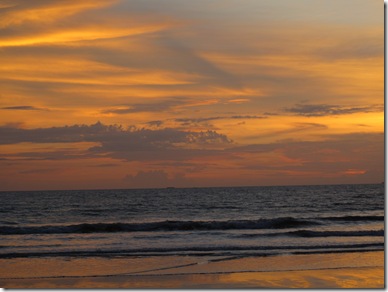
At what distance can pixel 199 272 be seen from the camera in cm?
920

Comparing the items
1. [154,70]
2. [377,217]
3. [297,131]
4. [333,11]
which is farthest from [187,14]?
[377,217]

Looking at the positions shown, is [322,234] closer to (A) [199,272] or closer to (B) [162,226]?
(B) [162,226]

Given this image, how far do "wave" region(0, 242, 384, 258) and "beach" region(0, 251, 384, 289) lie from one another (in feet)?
2.10

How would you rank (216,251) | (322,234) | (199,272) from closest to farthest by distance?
(199,272) < (216,251) < (322,234)

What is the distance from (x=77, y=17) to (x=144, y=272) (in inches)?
158

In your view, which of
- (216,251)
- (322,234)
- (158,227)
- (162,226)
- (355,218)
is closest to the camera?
(216,251)

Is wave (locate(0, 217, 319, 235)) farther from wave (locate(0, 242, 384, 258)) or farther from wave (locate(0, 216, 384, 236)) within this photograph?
wave (locate(0, 242, 384, 258))

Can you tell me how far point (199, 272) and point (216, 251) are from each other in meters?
3.03

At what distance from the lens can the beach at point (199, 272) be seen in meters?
8.15

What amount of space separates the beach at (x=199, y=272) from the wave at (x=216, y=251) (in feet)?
2.10

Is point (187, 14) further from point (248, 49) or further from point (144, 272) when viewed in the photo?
point (144, 272)

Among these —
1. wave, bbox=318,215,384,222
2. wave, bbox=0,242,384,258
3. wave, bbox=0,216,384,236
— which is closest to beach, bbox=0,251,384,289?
wave, bbox=0,242,384,258

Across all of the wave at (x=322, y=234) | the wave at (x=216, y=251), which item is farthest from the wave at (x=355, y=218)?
the wave at (x=216, y=251)

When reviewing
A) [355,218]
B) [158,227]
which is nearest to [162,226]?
[158,227]
